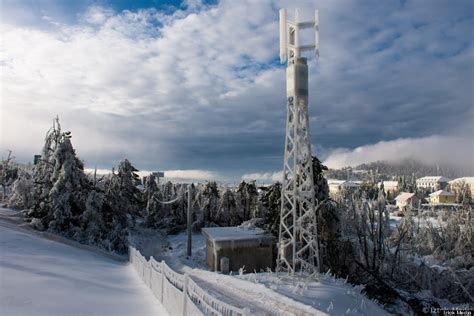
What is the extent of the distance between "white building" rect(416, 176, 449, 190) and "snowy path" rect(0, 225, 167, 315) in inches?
6346

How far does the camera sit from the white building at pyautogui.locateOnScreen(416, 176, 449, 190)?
150 meters

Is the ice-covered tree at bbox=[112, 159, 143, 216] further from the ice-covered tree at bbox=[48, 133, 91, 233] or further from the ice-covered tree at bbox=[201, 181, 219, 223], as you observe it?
the ice-covered tree at bbox=[201, 181, 219, 223]

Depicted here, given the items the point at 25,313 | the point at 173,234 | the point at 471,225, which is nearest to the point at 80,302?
the point at 25,313

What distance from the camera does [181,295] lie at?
7.44m

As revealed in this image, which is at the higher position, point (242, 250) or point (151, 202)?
point (151, 202)

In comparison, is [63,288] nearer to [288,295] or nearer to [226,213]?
[288,295]

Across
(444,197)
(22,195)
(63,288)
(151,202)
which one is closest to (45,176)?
(22,195)

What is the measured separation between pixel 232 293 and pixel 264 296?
1.71 m

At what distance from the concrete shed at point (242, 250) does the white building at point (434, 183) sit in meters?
148

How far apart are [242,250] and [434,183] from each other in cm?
16908

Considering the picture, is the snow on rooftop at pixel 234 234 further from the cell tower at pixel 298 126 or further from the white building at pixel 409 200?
the white building at pixel 409 200

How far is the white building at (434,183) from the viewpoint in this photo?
150075mm

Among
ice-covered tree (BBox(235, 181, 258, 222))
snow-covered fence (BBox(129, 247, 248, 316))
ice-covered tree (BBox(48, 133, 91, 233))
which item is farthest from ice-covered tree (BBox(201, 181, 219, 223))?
snow-covered fence (BBox(129, 247, 248, 316))

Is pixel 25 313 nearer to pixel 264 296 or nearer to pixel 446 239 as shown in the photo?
pixel 264 296
